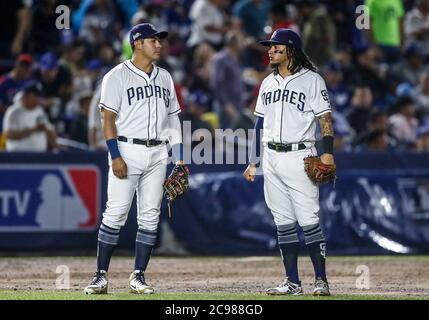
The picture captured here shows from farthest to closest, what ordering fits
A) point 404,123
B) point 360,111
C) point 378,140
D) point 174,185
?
point 360,111, point 404,123, point 378,140, point 174,185

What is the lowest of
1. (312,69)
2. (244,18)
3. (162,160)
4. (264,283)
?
(264,283)

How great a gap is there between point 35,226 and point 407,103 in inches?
243

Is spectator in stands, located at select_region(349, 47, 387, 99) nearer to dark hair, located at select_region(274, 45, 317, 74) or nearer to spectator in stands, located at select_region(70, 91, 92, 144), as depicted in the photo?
spectator in stands, located at select_region(70, 91, 92, 144)

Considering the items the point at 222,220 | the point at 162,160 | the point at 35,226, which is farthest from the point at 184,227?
the point at 162,160

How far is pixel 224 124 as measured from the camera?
16188 mm

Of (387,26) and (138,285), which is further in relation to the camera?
(387,26)

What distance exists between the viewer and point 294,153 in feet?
30.1

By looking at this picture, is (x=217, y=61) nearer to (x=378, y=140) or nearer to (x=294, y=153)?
(x=378, y=140)

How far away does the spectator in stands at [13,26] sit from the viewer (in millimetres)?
17094

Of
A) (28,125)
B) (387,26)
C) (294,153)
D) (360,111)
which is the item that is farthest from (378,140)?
(294,153)

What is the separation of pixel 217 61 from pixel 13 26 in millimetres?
3646

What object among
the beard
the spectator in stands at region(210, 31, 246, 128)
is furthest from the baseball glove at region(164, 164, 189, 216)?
the spectator in stands at region(210, 31, 246, 128)

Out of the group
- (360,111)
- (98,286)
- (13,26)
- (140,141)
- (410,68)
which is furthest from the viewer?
(410,68)

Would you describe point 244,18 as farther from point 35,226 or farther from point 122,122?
point 122,122
